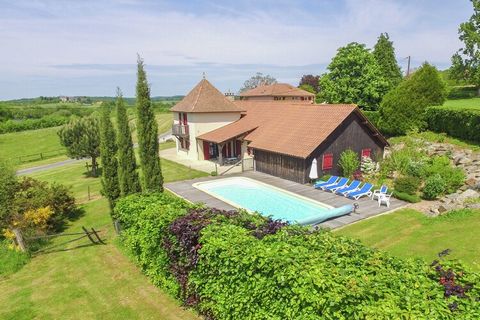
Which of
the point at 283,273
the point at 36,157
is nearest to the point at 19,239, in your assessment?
the point at 283,273

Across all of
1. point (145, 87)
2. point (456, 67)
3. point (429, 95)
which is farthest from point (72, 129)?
point (456, 67)

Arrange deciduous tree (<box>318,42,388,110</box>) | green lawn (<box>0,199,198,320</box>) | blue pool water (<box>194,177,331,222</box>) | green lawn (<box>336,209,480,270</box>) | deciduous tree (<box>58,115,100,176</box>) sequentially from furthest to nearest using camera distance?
deciduous tree (<box>318,42,388,110</box>), deciduous tree (<box>58,115,100,176</box>), blue pool water (<box>194,177,331,222</box>), green lawn (<box>336,209,480,270</box>), green lawn (<box>0,199,198,320</box>)

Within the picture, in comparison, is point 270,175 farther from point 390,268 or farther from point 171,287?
point 390,268

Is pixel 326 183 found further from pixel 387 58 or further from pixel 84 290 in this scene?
pixel 387 58

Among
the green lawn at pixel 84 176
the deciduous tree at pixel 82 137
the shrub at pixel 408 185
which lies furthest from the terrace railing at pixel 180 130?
the shrub at pixel 408 185

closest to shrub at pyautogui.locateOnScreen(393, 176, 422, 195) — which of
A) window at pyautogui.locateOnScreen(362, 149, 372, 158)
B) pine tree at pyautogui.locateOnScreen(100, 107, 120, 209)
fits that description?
window at pyautogui.locateOnScreen(362, 149, 372, 158)

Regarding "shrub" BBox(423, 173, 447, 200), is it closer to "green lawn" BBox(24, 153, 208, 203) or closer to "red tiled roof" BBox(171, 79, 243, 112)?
"green lawn" BBox(24, 153, 208, 203)
